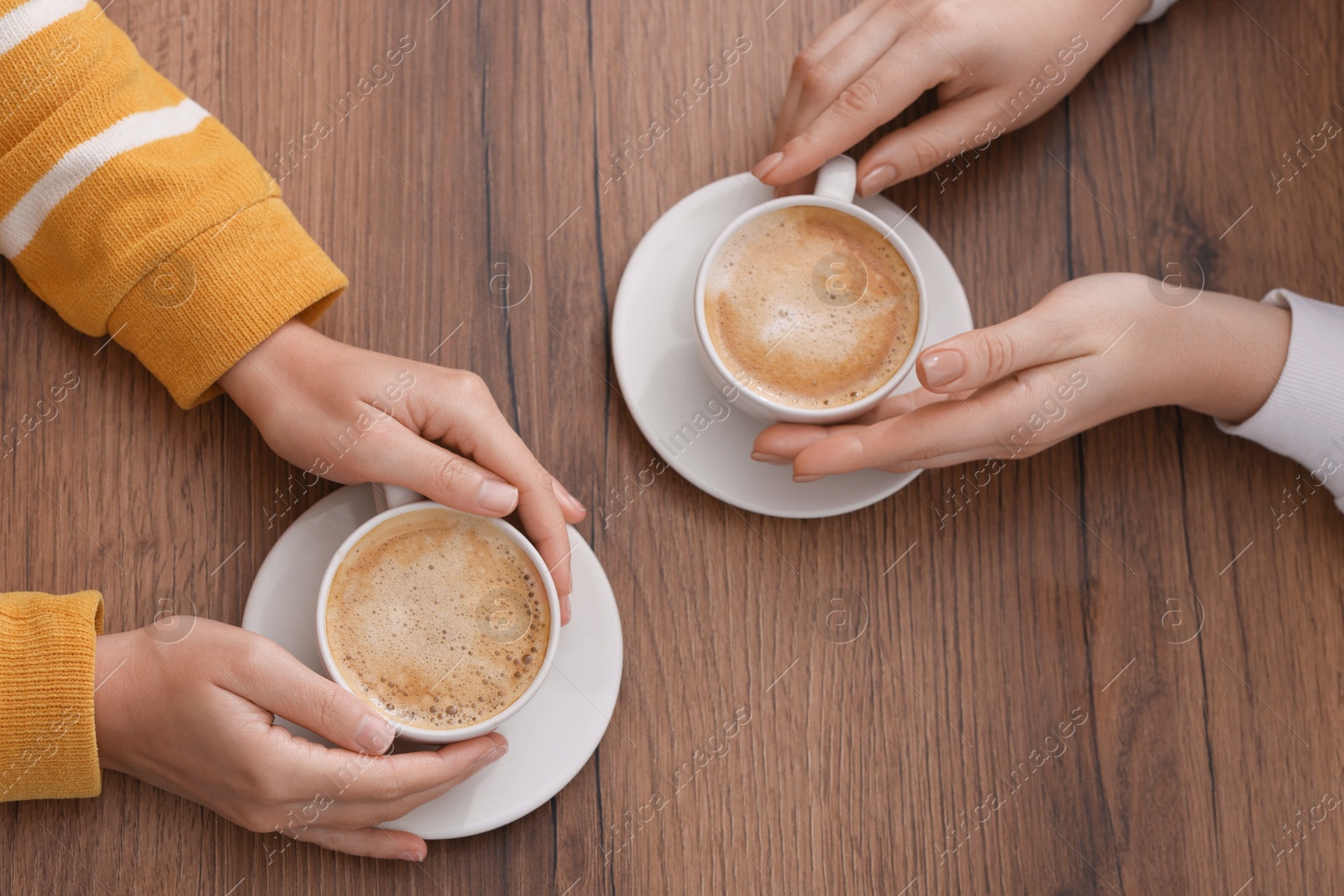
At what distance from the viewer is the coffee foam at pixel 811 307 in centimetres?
91

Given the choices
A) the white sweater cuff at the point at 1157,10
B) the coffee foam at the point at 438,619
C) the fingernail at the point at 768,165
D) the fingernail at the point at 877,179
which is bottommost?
the coffee foam at the point at 438,619

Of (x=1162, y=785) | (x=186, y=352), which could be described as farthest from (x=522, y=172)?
(x=1162, y=785)

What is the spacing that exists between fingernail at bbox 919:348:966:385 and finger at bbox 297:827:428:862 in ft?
2.04

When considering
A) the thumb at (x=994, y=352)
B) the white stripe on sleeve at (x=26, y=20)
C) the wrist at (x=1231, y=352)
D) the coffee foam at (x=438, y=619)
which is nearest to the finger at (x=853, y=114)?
the thumb at (x=994, y=352)

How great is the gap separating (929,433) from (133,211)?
2.49ft

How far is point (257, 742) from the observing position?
0.81m

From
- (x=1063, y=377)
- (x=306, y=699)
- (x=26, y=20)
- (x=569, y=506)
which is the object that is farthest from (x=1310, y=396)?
(x=26, y=20)

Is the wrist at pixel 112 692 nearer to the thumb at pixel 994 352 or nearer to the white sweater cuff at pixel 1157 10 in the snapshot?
the thumb at pixel 994 352

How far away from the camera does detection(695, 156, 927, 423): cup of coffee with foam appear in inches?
35.9

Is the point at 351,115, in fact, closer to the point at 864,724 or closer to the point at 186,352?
the point at 186,352

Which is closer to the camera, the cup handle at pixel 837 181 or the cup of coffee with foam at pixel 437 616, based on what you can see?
the cup of coffee with foam at pixel 437 616

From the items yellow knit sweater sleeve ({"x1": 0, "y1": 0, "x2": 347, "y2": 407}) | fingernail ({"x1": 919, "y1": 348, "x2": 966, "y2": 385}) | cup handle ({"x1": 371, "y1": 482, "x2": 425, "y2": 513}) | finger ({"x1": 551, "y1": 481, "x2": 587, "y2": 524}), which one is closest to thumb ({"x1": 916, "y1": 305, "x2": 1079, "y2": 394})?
fingernail ({"x1": 919, "y1": 348, "x2": 966, "y2": 385})

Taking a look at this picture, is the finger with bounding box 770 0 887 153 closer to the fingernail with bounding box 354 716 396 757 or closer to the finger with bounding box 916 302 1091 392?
the finger with bounding box 916 302 1091 392

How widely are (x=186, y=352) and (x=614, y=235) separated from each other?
0.43 metres
